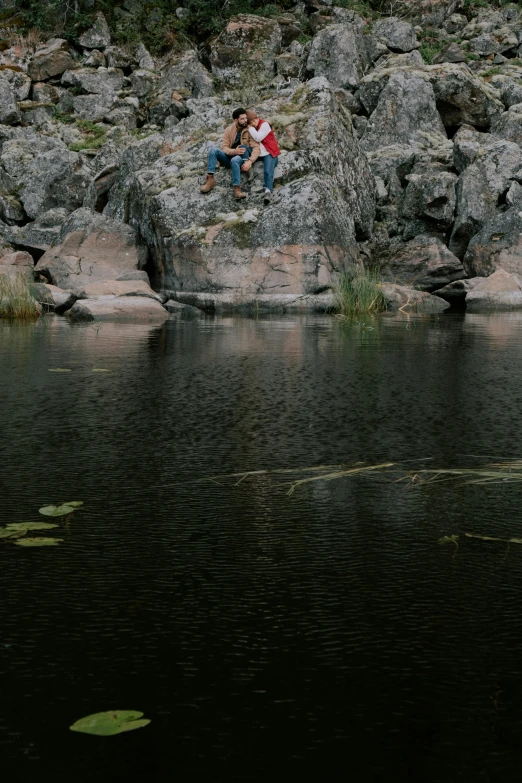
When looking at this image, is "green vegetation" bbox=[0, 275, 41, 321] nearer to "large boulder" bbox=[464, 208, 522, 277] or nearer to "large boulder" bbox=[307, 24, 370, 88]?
"large boulder" bbox=[464, 208, 522, 277]

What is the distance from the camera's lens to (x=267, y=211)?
16844 millimetres

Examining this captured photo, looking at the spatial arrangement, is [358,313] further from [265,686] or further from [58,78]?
[58,78]

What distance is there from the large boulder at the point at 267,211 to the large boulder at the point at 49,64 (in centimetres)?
1369

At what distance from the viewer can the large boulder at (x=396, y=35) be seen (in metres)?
30.2

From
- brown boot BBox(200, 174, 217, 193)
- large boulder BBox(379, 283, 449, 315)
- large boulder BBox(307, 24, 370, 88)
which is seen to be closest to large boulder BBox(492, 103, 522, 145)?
large boulder BBox(307, 24, 370, 88)

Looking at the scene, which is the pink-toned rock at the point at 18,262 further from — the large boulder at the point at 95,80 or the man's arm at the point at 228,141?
the large boulder at the point at 95,80

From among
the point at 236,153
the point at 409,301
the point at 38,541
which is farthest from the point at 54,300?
the point at 38,541

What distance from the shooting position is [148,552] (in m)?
2.84

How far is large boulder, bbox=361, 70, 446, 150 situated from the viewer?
82.5ft

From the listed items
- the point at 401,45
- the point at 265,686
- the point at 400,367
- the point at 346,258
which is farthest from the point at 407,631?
the point at 401,45

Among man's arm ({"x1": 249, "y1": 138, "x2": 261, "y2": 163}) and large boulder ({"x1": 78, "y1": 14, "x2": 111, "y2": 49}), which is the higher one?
large boulder ({"x1": 78, "y1": 14, "x2": 111, "y2": 49})

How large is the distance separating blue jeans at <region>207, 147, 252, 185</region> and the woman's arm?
0.94 feet

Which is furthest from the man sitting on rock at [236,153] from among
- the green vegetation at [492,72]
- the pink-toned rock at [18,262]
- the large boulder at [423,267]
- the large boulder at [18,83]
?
the large boulder at [18,83]

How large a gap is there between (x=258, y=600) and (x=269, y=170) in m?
15.2
